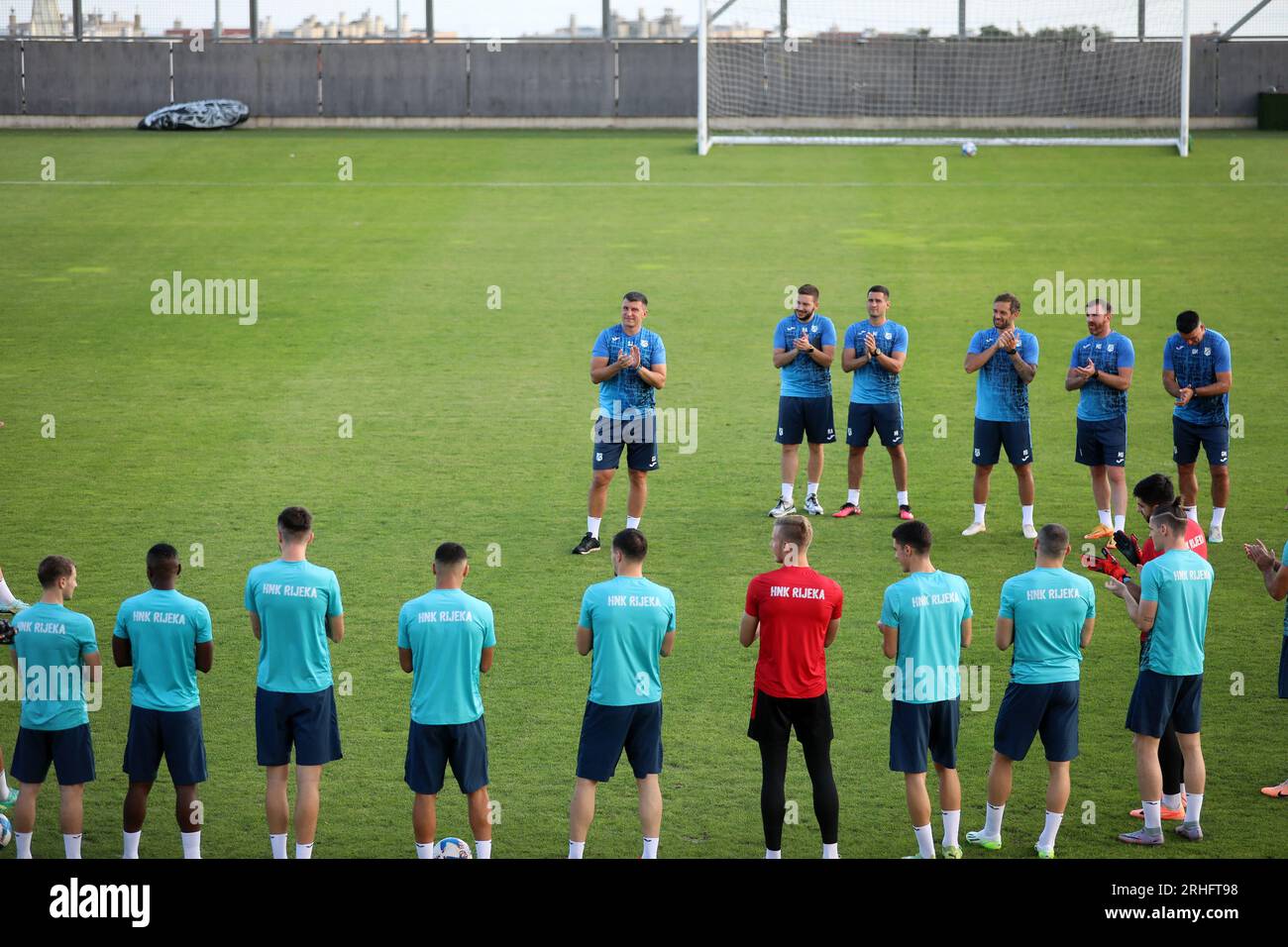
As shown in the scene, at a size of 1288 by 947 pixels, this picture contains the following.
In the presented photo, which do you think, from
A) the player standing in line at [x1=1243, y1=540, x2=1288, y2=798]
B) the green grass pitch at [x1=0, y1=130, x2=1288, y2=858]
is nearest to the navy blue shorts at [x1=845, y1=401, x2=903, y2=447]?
the green grass pitch at [x1=0, y1=130, x2=1288, y2=858]

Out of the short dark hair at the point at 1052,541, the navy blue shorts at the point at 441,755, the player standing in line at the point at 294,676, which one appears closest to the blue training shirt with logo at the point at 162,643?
the player standing in line at the point at 294,676

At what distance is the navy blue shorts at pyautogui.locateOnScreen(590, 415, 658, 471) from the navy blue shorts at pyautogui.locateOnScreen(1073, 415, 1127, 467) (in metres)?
4.22

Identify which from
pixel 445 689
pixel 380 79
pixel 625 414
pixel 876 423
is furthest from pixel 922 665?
pixel 380 79

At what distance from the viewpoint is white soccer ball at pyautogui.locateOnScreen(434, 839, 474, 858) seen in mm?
8188

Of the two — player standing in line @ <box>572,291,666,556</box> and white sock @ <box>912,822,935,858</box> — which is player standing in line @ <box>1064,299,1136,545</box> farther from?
white sock @ <box>912,822,935,858</box>

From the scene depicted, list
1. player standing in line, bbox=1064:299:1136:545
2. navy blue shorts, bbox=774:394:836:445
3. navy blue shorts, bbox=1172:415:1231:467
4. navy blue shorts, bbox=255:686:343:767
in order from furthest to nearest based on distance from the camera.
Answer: navy blue shorts, bbox=774:394:836:445 → navy blue shorts, bbox=1172:415:1231:467 → player standing in line, bbox=1064:299:1136:545 → navy blue shorts, bbox=255:686:343:767

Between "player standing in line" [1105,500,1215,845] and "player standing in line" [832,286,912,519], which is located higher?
"player standing in line" [832,286,912,519]

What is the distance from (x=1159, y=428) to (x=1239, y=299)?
Answer: 7.43 metres

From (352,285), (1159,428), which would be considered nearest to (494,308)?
(352,285)

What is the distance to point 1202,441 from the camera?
47.0 ft

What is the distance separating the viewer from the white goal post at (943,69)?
3866cm

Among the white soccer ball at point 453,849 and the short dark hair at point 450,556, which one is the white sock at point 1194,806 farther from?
the short dark hair at point 450,556

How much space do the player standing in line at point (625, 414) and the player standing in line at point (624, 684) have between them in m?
5.69

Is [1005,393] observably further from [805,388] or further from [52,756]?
[52,756]
